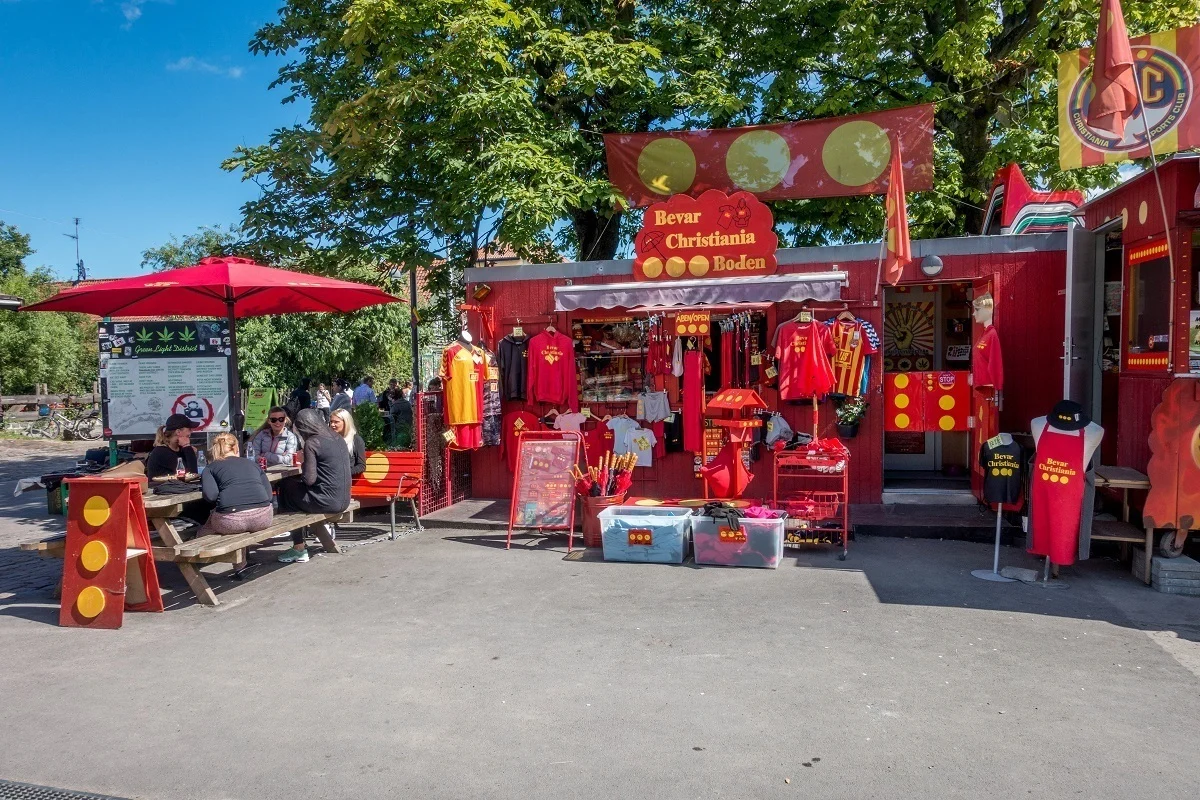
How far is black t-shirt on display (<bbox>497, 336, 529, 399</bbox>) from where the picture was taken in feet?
34.3

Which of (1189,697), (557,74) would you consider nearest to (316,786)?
(1189,697)

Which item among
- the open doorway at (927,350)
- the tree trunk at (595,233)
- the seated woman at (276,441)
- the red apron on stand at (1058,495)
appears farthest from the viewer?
the tree trunk at (595,233)

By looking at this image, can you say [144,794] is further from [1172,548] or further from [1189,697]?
[1172,548]

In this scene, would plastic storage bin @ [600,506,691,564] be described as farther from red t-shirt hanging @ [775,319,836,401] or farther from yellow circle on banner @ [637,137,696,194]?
yellow circle on banner @ [637,137,696,194]

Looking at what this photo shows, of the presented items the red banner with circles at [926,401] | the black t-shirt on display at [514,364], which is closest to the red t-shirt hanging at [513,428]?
the black t-shirt on display at [514,364]

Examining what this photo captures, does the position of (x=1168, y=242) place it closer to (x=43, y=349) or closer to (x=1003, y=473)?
(x=1003, y=473)

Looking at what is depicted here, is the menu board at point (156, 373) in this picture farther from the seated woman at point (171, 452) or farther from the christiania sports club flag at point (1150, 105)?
the christiania sports club flag at point (1150, 105)

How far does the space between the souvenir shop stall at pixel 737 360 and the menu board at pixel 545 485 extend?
425 millimetres

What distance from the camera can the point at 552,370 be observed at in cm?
1024

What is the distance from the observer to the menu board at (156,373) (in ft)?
35.9

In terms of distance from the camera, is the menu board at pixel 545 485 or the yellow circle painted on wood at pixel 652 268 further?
the yellow circle painted on wood at pixel 652 268

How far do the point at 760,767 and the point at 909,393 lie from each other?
674cm

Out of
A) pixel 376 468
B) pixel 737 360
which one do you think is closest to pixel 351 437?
pixel 376 468

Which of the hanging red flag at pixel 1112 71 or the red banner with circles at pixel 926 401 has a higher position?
the hanging red flag at pixel 1112 71
